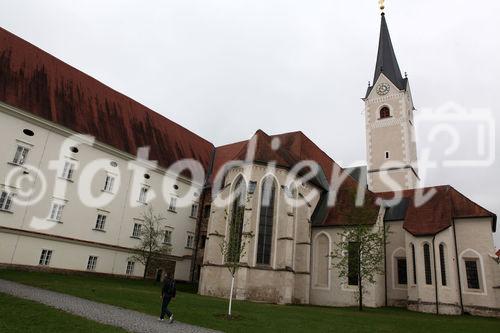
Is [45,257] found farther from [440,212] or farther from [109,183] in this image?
[440,212]

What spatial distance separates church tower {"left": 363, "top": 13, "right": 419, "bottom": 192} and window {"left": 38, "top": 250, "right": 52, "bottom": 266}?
35.5 meters

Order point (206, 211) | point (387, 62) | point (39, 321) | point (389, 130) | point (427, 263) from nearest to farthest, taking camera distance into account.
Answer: point (39, 321) < point (427, 263) < point (206, 211) < point (389, 130) < point (387, 62)

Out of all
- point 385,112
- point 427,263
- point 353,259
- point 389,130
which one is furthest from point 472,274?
point 385,112

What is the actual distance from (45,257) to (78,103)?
12.4 m

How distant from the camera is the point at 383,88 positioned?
1939 inches

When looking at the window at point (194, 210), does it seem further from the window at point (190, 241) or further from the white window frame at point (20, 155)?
the white window frame at point (20, 155)

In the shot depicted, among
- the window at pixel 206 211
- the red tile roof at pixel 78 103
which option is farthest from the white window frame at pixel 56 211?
the window at pixel 206 211

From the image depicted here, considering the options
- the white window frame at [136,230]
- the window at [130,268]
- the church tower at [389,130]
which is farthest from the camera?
the church tower at [389,130]

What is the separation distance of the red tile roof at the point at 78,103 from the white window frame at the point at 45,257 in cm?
914

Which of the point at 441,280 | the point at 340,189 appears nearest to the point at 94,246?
the point at 340,189

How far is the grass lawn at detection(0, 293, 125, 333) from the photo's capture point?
29.6 feet

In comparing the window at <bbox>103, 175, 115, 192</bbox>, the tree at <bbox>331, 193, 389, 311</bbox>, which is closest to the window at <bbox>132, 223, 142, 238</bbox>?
the window at <bbox>103, 175, 115, 192</bbox>

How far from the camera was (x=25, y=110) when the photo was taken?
81.5 feet

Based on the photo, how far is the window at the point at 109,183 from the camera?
29.6 m
